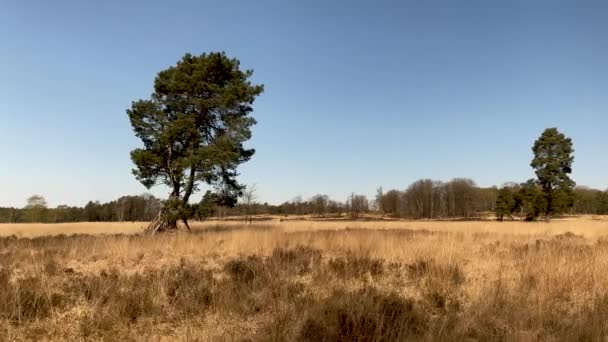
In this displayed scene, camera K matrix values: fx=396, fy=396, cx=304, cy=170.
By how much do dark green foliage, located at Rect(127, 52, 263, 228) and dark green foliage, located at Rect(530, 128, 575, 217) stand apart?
121 ft

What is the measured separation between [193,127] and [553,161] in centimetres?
4013

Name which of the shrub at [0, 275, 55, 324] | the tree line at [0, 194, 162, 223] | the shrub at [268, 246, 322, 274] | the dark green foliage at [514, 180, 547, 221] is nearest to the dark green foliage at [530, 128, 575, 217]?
the dark green foliage at [514, 180, 547, 221]

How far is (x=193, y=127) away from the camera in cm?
1753

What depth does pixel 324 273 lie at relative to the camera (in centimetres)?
587

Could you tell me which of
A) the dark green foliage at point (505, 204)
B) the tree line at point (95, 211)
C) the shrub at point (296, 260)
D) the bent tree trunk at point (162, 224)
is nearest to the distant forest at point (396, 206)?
the tree line at point (95, 211)

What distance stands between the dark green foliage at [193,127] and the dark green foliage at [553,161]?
1450 inches

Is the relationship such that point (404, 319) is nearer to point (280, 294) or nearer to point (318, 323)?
point (318, 323)

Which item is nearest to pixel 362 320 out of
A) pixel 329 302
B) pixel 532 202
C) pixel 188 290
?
pixel 329 302

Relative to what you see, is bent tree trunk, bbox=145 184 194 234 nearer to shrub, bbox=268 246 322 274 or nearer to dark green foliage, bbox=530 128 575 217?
shrub, bbox=268 246 322 274

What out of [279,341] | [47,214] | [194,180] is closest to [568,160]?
[194,180]

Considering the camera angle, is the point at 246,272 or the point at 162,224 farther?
the point at 162,224

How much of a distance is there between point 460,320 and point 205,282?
3.09 meters

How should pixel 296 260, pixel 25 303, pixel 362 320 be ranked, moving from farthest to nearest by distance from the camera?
pixel 296 260 → pixel 25 303 → pixel 362 320

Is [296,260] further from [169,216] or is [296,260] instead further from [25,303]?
[169,216]
